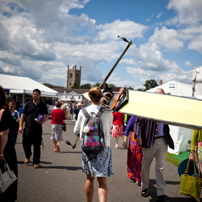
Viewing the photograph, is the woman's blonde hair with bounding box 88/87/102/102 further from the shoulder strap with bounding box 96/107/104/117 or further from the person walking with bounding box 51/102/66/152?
the person walking with bounding box 51/102/66/152

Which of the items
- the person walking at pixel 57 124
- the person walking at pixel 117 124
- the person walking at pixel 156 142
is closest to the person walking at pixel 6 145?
the person walking at pixel 156 142

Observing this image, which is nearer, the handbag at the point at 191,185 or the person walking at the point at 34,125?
the handbag at the point at 191,185

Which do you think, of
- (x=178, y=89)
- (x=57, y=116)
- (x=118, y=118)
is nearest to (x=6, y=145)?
(x=57, y=116)

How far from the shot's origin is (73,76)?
492 ft

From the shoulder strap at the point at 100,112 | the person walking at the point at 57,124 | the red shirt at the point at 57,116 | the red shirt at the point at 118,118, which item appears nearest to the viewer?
the shoulder strap at the point at 100,112

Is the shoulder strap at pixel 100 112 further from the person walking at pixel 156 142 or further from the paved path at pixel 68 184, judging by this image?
the paved path at pixel 68 184

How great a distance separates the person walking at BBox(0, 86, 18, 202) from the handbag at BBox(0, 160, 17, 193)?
107mm

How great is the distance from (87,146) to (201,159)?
2.05m

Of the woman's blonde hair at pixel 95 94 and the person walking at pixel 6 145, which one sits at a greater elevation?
the woman's blonde hair at pixel 95 94

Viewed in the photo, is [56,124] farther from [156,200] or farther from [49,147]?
[156,200]

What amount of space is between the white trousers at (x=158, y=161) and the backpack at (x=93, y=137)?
4.37 ft

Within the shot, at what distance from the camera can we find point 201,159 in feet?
11.2

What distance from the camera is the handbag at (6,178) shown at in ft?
8.08

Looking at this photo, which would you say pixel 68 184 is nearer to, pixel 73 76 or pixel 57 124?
pixel 57 124
